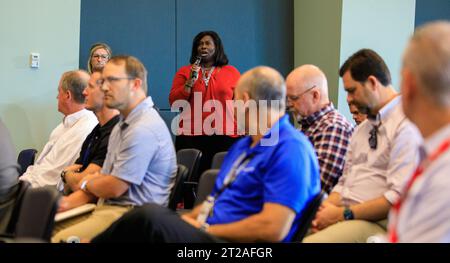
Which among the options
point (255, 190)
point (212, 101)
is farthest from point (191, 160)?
point (212, 101)

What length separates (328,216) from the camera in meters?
2.89

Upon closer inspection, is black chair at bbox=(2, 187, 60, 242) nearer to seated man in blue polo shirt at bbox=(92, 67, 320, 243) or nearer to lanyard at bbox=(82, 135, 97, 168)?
seated man in blue polo shirt at bbox=(92, 67, 320, 243)

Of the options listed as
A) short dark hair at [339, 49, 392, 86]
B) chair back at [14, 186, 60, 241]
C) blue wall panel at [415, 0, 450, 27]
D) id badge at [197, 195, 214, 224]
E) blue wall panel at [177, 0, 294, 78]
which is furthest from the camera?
blue wall panel at [415, 0, 450, 27]

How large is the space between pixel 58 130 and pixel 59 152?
32 cm

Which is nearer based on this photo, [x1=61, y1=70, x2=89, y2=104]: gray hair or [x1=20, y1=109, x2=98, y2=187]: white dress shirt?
[x1=20, y1=109, x2=98, y2=187]: white dress shirt

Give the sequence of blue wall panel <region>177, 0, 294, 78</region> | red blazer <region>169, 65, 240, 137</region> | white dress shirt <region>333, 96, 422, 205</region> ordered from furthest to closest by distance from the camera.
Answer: blue wall panel <region>177, 0, 294, 78</region>
red blazer <region>169, 65, 240, 137</region>
white dress shirt <region>333, 96, 422, 205</region>

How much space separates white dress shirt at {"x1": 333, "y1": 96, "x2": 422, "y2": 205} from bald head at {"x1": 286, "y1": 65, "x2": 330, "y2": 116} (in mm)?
391

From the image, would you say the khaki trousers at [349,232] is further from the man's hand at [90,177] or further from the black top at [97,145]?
the black top at [97,145]

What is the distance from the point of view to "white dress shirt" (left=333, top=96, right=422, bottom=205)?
2699mm

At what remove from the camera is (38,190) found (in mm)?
2377

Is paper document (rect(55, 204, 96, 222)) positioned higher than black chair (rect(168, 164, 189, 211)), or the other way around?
black chair (rect(168, 164, 189, 211))

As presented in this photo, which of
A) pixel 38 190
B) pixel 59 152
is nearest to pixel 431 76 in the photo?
pixel 38 190

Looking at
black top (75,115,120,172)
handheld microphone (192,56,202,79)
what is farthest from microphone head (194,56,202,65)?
black top (75,115,120,172)

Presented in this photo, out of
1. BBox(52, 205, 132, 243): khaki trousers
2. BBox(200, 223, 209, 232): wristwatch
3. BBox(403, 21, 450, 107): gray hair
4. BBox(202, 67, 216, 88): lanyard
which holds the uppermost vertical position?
BBox(403, 21, 450, 107): gray hair
